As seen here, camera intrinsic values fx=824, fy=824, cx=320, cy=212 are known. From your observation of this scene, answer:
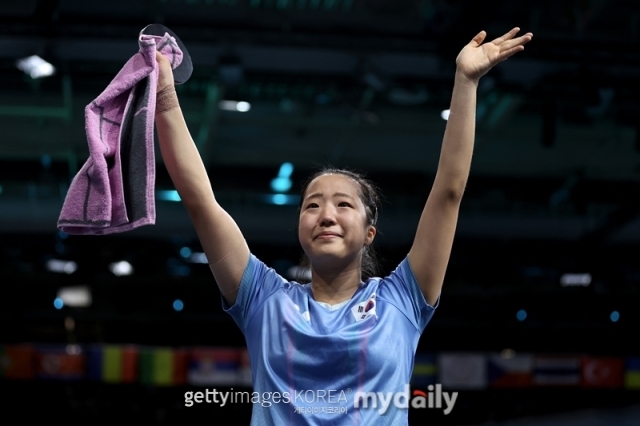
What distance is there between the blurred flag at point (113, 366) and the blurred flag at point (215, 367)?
2.56ft

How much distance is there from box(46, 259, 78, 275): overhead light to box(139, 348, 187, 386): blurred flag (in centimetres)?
212

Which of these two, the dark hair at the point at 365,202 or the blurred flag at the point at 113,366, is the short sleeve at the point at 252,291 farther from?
the blurred flag at the point at 113,366

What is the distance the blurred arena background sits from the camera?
5465 mm

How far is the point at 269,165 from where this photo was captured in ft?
28.3

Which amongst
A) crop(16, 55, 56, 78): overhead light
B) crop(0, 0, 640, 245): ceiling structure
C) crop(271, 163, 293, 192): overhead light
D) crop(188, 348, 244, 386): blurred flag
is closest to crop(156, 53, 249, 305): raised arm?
crop(0, 0, 640, 245): ceiling structure

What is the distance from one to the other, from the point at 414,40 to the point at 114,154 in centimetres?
399

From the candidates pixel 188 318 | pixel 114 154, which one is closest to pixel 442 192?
pixel 114 154

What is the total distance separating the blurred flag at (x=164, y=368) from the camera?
427 inches

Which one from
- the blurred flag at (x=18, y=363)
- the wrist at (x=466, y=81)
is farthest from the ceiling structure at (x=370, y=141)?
the blurred flag at (x=18, y=363)

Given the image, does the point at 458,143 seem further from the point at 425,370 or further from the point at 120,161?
the point at 425,370

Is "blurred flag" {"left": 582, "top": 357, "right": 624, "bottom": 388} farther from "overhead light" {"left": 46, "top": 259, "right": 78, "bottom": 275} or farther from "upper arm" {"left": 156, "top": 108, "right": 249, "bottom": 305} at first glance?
"upper arm" {"left": 156, "top": 108, "right": 249, "bottom": 305}

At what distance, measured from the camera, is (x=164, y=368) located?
10859 mm

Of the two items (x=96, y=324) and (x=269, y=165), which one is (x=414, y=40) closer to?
(x=269, y=165)

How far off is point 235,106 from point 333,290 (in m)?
5.33
